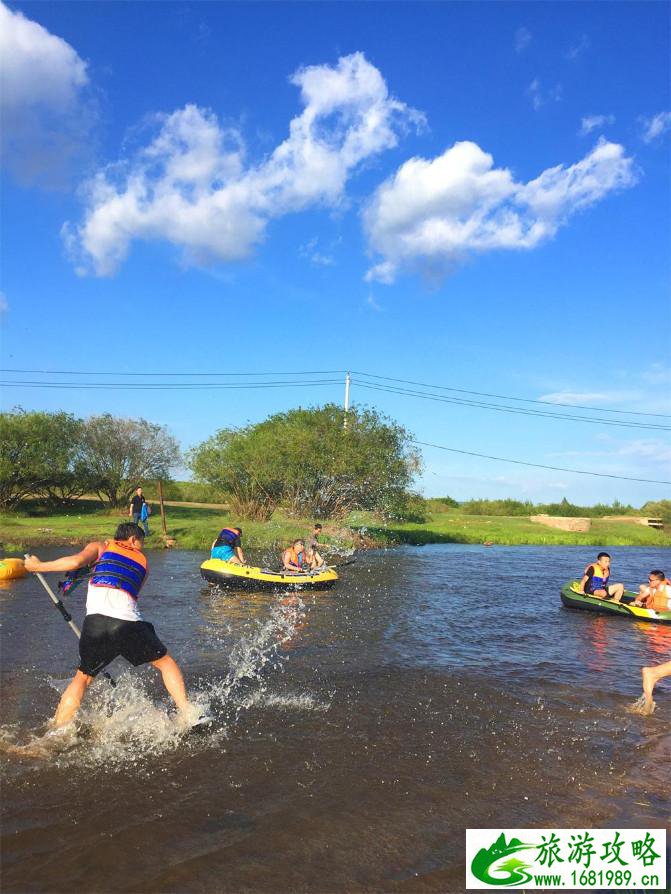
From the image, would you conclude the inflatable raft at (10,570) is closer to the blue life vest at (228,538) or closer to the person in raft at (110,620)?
the blue life vest at (228,538)

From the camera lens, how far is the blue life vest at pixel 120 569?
661cm

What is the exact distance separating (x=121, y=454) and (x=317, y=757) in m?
44.1

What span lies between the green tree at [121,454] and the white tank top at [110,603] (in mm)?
41894

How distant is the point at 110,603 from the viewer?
258 inches

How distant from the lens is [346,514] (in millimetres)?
37719

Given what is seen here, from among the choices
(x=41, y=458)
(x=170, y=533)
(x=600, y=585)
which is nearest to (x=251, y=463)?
(x=170, y=533)

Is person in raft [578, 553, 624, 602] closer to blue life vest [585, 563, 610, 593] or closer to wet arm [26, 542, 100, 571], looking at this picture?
blue life vest [585, 563, 610, 593]

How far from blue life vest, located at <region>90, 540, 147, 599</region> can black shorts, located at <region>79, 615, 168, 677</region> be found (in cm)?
34

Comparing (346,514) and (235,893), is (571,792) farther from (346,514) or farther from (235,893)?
(346,514)

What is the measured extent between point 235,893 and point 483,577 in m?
21.9

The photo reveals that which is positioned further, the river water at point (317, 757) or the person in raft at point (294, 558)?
the person in raft at point (294, 558)

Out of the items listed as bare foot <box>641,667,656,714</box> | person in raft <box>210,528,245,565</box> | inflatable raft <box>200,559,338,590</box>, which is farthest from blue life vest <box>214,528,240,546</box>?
bare foot <box>641,667,656,714</box>

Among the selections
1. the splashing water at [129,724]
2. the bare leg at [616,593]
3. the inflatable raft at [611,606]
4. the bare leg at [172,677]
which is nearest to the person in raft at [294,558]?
the inflatable raft at [611,606]

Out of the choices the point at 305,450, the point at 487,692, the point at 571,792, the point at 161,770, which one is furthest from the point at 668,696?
the point at 305,450
